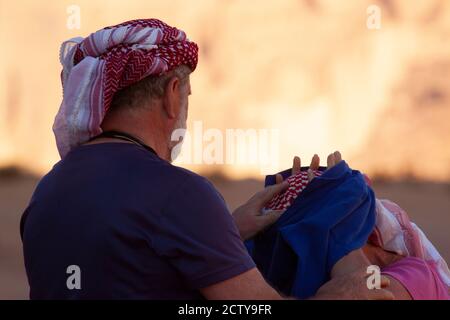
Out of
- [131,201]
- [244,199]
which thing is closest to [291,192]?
[131,201]

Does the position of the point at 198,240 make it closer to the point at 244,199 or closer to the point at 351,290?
the point at 351,290

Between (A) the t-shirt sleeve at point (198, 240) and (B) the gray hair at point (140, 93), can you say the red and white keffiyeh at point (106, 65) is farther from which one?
(A) the t-shirt sleeve at point (198, 240)

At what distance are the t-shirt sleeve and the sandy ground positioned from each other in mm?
12520

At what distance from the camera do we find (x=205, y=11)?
23297 millimetres

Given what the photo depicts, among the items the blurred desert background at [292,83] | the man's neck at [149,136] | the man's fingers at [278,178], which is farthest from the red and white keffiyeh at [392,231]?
the blurred desert background at [292,83]

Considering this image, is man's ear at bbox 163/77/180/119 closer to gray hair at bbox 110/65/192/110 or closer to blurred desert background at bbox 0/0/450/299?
gray hair at bbox 110/65/192/110

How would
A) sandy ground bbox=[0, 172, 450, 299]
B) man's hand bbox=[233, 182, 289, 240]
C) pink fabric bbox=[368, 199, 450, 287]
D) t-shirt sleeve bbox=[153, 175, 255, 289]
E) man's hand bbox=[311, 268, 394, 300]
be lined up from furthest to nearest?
sandy ground bbox=[0, 172, 450, 299]
man's hand bbox=[233, 182, 289, 240]
pink fabric bbox=[368, 199, 450, 287]
man's hand bbox=[311, 268, 394, 300]
t-shirt sleeve bbox=[153, 175, 255, 289]

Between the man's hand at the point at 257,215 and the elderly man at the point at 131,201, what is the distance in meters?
0.42

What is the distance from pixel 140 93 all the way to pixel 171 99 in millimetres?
108

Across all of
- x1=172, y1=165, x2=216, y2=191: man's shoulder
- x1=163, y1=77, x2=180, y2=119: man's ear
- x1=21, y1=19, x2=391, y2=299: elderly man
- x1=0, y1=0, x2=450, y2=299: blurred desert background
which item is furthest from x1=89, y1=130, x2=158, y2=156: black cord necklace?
x1=0, y1=0, x2=450, y2=299: blurred desert background

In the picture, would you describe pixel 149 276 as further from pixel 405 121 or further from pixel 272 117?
pixel 405 121

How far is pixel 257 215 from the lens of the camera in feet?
12.8

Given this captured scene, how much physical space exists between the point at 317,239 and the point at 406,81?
19.7 meters

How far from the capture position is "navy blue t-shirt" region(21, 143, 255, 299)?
3.19 meters
